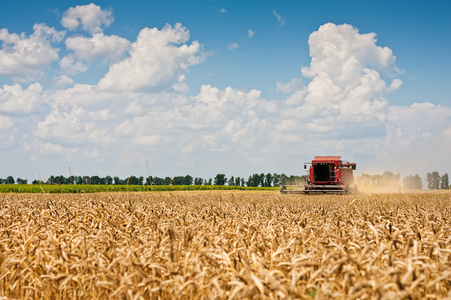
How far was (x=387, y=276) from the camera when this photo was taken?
2.82 m

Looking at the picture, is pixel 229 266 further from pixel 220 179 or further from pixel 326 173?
pixel 220 179

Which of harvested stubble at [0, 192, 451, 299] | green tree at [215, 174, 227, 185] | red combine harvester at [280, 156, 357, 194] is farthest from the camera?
green tree at [215, 174, 227, 185]

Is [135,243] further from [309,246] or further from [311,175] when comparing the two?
[311,175]

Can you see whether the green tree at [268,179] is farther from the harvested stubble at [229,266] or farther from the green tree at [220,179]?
the harvested stubble at [229,266]

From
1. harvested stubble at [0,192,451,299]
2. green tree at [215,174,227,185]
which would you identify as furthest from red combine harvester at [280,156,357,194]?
green tree at [215,174,227,185]

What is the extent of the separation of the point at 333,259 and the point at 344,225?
2.67 meters

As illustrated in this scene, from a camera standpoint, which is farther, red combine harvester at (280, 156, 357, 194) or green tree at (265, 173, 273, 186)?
green tree at (265, 173, 273, 186)

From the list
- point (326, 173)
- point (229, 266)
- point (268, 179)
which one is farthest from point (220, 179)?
point (229, 266)

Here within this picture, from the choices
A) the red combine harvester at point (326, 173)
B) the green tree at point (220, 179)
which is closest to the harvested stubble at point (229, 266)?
the red combine harvester at point (326, 173)

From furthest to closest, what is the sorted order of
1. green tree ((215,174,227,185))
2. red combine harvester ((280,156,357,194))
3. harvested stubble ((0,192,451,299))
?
green tree ((215,174,227,185))
red combine harvester ((280,156,357,194))
harvested stubble ((0,192,451,299))

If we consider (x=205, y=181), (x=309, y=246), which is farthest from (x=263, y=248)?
(x=205, y=181)

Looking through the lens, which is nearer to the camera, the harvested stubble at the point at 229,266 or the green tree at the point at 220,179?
the harvested stubble at the point at 229,266

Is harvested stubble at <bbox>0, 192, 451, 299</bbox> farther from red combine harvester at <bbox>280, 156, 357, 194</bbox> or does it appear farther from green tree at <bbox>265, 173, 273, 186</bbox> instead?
green tree at <bbox>265, 173, 273, 186</bbox>

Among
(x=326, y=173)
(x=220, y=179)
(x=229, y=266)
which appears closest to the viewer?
(x=229, y=266)
